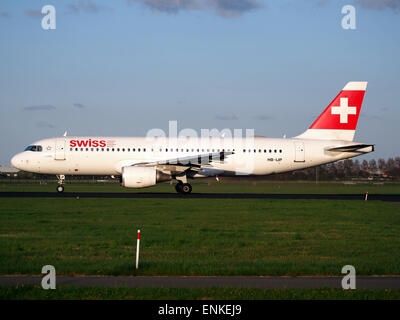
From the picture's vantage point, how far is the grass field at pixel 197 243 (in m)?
9.58

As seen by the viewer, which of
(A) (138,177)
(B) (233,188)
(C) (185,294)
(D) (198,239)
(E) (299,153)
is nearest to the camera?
(C) (185,294)

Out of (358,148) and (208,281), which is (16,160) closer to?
(358,148)

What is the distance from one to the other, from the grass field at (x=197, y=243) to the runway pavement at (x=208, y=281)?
517mm

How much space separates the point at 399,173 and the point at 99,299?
8466 cm

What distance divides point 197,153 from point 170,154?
203cm

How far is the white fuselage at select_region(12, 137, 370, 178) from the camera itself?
123 ft

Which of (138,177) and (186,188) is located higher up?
(138,177)

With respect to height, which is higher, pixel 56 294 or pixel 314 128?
pixel 314 128

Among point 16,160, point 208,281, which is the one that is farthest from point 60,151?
point 208,281

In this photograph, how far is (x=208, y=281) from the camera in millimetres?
10586

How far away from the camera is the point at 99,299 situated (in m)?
8.80
